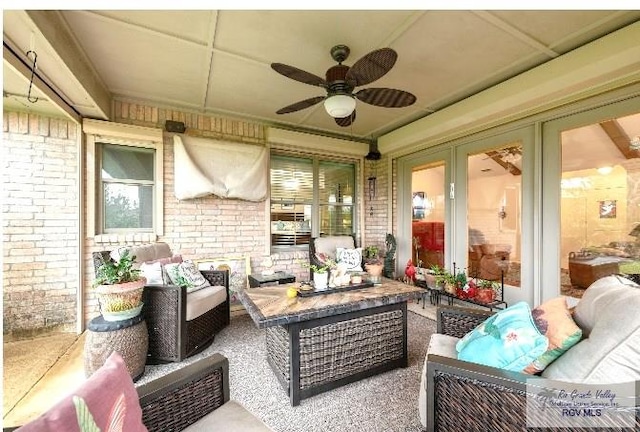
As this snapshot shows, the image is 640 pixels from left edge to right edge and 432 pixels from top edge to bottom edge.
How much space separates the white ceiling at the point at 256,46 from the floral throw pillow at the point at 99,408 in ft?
6.80

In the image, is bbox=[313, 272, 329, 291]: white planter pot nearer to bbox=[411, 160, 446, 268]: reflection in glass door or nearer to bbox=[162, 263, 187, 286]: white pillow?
bbox=[162, 263, 187, 286]: white pillow

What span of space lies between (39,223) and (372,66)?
143 inches

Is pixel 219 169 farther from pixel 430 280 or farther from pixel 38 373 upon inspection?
pixel 430 280

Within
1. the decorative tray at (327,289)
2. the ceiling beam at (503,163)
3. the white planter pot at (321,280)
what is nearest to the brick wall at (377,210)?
the ceiling beam at (503,163)

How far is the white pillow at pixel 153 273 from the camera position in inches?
97.8

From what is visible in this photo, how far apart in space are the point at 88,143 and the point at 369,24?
3.24 m

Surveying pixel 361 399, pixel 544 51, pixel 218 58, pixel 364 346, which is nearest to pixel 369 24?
pixel 218 58

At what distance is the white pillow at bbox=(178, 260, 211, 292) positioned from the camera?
8.82 feet

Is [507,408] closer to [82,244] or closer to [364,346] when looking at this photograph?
[364,346]

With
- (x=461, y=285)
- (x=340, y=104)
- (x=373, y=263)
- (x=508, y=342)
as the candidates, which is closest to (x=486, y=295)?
(x=461, y=285)

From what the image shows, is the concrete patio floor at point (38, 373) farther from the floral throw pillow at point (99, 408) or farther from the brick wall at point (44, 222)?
the floral throw pillow at point (99, 408)

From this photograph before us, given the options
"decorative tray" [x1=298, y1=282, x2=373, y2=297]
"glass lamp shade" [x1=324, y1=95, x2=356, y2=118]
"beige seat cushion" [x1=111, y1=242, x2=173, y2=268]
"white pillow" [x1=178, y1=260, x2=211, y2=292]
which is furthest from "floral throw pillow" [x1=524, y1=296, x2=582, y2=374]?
"beige seat cushion" [x1=111, y1=242, x2=173, y2=268]

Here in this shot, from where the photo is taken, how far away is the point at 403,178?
4.66 meters

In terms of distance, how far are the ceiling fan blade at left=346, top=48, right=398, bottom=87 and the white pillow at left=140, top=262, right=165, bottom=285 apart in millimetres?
2305
